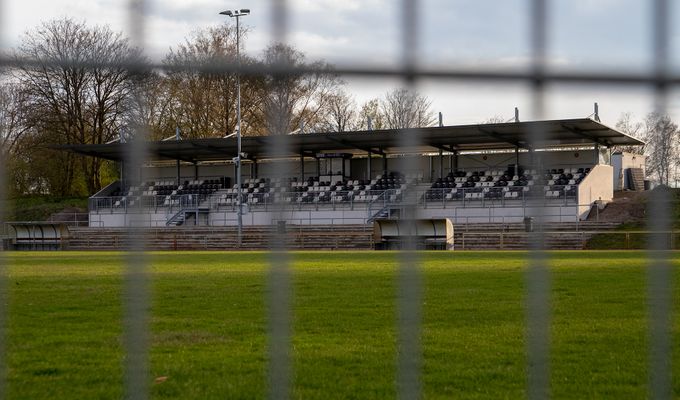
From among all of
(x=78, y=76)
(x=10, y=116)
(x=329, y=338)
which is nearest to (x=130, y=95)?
(x=78, y=76)

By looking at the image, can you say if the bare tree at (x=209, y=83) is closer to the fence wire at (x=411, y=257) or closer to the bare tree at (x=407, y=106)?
the fence wire at (x=411, y=257)

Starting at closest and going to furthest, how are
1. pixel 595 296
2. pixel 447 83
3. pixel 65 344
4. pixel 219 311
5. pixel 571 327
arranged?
pixel 447 83
pixel 65 344
pixel 571 327
pixel 219 311
pixel 595 296

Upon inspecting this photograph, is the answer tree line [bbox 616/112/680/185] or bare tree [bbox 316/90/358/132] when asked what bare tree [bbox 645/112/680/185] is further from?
bare tree [bbox 316/90/358/132]

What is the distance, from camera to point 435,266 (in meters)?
19.0

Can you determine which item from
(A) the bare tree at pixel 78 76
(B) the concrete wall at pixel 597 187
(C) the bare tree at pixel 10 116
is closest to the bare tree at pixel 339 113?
(A) the bare tree at pixel 78 76

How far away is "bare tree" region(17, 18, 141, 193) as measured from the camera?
206cm

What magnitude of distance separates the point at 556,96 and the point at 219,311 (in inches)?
313

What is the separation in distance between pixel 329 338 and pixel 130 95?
18.8 ft

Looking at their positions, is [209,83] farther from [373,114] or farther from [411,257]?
[411,257]

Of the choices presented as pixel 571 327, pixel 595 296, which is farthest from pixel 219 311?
pixel 595 296

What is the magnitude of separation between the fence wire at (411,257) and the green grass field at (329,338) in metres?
0.26

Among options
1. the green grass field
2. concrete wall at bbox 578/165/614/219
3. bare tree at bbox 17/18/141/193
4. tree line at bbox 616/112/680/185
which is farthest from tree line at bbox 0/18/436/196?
concrete wall at bbox 578/165/614/219

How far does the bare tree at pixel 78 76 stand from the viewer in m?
2.06

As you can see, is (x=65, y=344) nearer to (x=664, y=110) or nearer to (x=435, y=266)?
(x=664, y=110)
